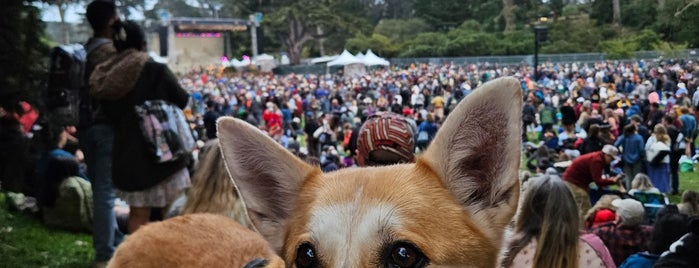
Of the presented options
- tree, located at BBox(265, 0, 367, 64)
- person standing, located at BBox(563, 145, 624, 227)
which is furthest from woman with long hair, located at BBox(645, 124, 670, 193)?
tree, located at BBox(265, 0, 367, 64)

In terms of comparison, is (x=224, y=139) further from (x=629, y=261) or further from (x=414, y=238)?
(x=629, y=261)

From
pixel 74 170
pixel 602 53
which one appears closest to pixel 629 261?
pixel 74 170

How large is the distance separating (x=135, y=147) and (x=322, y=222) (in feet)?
11.8

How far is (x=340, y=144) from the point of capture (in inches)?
805

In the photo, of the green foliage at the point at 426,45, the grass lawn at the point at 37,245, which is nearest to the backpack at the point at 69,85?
the grass lawn at the point at 37,245

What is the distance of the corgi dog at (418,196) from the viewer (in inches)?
70.7

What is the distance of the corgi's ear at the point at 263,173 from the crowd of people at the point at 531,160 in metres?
0.58

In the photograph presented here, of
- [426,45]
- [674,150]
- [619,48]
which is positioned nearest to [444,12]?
[426,45]

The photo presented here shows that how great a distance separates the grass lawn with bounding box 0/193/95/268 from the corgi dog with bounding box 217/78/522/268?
309 cm

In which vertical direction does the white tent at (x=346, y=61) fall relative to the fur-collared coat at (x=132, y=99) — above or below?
above

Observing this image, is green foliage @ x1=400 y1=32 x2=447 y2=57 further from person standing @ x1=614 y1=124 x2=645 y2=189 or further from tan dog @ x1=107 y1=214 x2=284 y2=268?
tan dog @ x1=107 y1=214 x2=284 y2=268

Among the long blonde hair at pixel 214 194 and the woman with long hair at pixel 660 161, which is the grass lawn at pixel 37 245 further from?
the woman with long hair at pixel 660 161

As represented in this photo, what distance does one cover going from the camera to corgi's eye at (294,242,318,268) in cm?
187

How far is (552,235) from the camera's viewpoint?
420 centimetres
